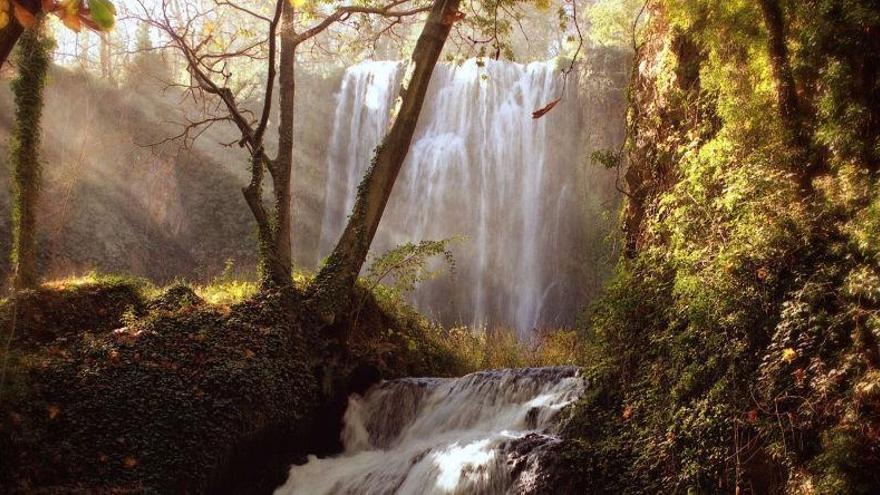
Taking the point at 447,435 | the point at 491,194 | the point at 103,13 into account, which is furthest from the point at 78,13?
the point at 491,194

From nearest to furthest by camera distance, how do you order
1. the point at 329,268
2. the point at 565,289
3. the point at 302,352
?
the point at 302,352 < the point at 329,268 < the point at 565,289

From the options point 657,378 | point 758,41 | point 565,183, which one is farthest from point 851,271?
point 565,183

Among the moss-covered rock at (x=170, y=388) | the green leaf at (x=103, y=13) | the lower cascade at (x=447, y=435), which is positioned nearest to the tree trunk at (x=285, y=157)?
the moss-covered rock at (x=170, y=388)

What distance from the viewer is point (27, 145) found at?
9.33 m

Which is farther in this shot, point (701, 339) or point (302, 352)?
point (302, 352)

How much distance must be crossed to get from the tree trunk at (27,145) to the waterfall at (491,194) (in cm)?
1154

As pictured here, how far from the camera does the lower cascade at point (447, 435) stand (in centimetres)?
535

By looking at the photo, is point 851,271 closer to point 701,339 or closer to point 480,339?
point 701,339

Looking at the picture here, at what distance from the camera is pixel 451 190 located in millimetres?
20406

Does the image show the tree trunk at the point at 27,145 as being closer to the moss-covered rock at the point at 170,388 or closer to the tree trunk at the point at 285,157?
the moss-covered rock at the point at 170,388

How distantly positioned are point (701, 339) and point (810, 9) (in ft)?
7.49

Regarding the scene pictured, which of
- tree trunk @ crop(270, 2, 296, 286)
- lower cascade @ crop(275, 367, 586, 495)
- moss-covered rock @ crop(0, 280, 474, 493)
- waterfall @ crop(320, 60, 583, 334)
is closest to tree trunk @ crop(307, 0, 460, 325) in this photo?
moss-covered rock @ crop(0, 280, 474, 493)

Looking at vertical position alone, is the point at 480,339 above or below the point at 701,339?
below

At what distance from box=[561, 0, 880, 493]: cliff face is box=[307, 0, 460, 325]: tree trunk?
10.3 feet
